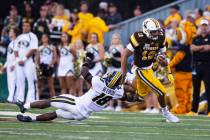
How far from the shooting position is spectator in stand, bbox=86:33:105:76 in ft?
57.8

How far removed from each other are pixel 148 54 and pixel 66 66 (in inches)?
216

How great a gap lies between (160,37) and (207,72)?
129 inches

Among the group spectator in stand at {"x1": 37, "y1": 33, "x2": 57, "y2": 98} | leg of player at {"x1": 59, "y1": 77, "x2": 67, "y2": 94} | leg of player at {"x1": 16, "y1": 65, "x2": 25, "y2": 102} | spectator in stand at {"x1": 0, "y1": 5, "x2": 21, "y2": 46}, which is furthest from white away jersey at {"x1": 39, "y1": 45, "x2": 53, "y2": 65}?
spectator in stand at {"x1": 0, "y1": 5, "x2": 21, "y2": 46}

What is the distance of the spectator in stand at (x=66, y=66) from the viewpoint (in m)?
18.1

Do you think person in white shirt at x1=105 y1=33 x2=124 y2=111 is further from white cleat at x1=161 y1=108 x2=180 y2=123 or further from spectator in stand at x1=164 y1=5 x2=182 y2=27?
white cleat at x1=161 y1=108 x2=180 y2=123

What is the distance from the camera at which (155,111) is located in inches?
645

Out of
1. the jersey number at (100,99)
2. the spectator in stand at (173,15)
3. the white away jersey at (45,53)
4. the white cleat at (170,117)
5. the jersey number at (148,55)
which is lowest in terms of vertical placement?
the white cleat at (170,117)

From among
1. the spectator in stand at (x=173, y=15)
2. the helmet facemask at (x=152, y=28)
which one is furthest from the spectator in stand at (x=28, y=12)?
the helmet facemask at (x=152, y=28)

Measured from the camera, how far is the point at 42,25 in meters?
19.4

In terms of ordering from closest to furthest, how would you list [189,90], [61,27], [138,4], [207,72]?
[207,72] → [189,90] → [61,27] → [138,4]

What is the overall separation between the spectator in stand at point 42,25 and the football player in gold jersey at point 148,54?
6.50 meters

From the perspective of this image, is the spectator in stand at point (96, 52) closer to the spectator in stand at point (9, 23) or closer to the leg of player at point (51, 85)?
the leg of player at point (51, 85)

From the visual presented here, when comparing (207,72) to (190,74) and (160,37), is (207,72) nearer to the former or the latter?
(190,74)

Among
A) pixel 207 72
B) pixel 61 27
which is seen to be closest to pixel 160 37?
pixel 207 72
